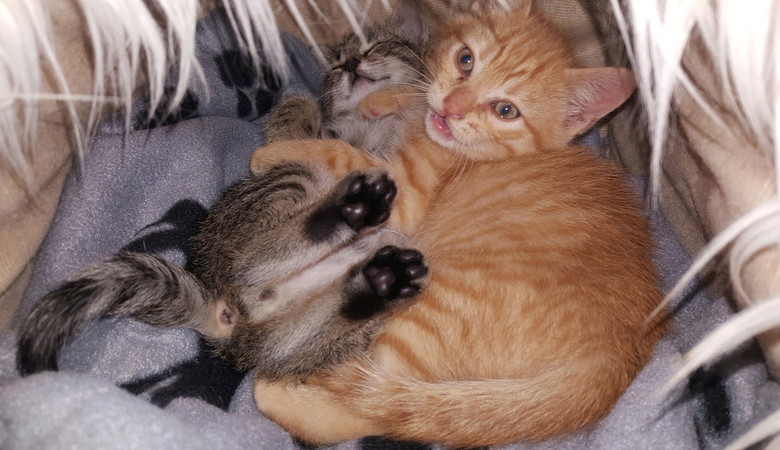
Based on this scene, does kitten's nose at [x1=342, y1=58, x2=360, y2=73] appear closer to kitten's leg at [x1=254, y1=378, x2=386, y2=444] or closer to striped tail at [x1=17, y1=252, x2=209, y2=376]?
striped tail at [x1=17, y1=252, x2=209, y2=376]

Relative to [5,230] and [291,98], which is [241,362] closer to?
[5,230]

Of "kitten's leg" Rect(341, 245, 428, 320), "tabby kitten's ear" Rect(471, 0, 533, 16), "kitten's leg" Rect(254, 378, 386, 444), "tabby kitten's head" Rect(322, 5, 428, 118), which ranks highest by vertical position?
"tabby kitten's ear" Rect(471, 0, 533, 16)

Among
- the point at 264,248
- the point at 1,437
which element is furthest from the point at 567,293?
the point at 1,437

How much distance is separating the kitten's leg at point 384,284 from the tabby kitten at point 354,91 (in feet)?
1.19

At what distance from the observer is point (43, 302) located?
0.80 metres

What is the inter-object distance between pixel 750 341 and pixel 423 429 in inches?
18.0

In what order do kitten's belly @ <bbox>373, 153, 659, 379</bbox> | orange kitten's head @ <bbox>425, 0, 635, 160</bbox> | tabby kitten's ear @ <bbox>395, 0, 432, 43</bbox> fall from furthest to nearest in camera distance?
tabby kitten's ear @ <bbox>395, 0, 432, 43</bbox> → orange kitten's head @ <bbox>425, 0, 635, 160</bbox> → kitten's belly @ <bbox>373, 153, 659, 379</bbox>

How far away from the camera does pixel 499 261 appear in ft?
3.24

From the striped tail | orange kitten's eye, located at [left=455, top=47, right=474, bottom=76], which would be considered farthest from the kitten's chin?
the striped tail

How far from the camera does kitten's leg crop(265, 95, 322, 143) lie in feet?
4.16

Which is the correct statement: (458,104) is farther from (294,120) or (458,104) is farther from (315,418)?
(315,418)

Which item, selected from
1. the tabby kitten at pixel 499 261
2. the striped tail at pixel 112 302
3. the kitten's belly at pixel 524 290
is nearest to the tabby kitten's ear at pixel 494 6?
the tabby kitten at pixel 499 261

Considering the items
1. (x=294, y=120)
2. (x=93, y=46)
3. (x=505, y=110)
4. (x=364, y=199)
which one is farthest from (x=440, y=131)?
(x=93, y=46)

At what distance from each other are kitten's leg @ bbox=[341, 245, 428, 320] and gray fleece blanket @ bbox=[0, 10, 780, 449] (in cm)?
19
